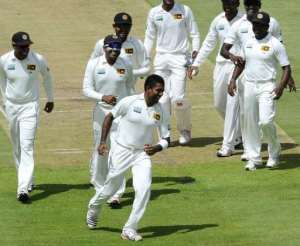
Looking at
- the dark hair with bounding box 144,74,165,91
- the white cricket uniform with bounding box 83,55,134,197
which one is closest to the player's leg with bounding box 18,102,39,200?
the white cricket uniform with bounding box 83,55,134,197

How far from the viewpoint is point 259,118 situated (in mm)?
20031

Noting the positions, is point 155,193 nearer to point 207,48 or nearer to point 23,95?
point 23,95

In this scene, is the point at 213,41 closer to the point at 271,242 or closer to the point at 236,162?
the point at 236,162

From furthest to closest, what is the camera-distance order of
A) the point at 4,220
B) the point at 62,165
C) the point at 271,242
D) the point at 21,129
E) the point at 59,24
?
the point at 59,24 < the point at 62,165 < the point at 21,129 < the point at 4,220 < the point at 271,242

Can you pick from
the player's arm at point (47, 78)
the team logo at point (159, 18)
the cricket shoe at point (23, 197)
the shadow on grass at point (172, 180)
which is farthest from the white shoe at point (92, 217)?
the team logo at point (159, 18)

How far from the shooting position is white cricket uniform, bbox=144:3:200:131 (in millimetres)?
21812

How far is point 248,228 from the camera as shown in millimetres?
17000

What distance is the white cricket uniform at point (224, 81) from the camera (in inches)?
830

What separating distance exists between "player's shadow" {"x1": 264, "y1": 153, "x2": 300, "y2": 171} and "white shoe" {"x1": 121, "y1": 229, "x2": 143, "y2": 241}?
4275 mm

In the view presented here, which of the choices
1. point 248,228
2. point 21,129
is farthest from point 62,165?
point 248,228

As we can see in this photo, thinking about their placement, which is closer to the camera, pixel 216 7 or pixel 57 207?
pixel 57 207

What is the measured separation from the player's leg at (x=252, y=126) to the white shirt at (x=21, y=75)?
3356mm

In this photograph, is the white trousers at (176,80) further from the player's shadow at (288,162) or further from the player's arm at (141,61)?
the player's arm at (141,61)

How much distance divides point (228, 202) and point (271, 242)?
2.07 m
